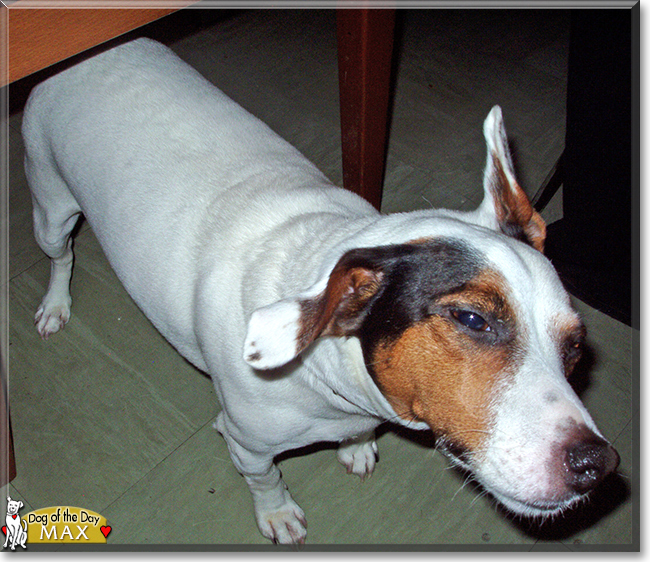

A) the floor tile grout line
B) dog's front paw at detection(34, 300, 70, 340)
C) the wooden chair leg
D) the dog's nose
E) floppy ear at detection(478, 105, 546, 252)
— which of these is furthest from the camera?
dog's front paw at detection(34, 300, 70, 340)

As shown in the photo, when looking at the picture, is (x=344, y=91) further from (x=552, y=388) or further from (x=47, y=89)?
(x=552, y=388)

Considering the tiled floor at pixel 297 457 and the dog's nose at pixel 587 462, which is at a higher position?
the dog's nose at pixel 587 462

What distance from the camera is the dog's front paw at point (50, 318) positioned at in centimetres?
238

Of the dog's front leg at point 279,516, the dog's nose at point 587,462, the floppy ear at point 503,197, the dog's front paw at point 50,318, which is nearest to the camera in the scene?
the dog's nose at point 587,462

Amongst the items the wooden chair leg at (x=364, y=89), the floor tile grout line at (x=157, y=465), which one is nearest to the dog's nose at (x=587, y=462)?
the wooden chair leg at (x=364, y=89)

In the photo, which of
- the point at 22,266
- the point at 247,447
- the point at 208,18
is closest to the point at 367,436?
the point at 247,447

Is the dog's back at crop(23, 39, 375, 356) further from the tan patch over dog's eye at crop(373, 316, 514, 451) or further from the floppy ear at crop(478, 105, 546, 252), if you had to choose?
the tan patch over dog's eye at crop(373, 316, 514, 451)

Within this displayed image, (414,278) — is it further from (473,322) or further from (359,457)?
(359,457)

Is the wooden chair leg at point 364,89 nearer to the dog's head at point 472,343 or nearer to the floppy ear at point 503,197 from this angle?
the floppy ear at point 503,197

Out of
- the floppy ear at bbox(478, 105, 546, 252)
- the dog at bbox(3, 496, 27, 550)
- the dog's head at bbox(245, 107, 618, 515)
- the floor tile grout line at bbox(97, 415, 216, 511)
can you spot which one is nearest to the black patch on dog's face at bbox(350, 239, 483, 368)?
the dog's head at bbox(245, 107, 618, 515)

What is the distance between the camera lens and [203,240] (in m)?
1.56

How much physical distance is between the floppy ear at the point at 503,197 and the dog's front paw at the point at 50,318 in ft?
5.95

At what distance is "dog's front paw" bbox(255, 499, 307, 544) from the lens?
1934 mm

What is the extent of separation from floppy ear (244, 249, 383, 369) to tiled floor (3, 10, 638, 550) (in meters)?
1.13
